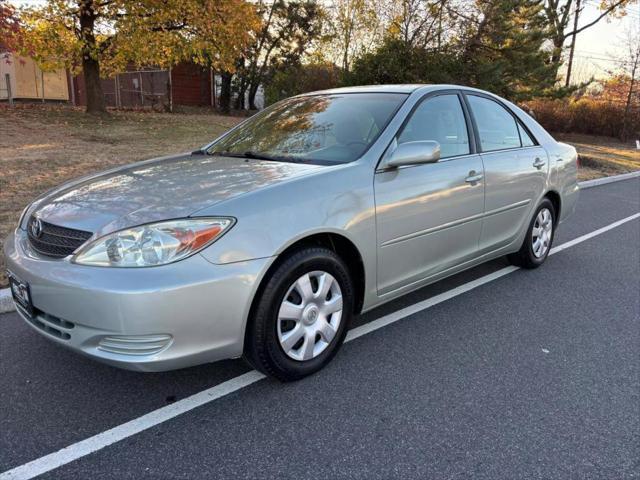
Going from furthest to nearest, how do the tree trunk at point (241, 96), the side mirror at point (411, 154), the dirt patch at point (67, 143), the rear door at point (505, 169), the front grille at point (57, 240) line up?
the tree trunk at point (241, 96), the dirt patch at point (67, 143), the rear door at point (505, 169), the side mirror at point (411, 154), the front grille at point (57, 240)

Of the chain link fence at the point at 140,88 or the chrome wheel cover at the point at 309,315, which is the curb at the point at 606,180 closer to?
the chrome wheel cover at the point at 309,315

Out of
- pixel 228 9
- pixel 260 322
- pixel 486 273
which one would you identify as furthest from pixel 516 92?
pixel 260 322

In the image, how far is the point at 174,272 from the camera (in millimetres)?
2396

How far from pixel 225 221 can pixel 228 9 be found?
1381 cm

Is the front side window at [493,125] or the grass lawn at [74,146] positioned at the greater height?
the front side window at [493,125]

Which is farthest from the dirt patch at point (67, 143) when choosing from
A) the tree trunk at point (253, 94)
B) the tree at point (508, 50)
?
the tree at point (508, 50)

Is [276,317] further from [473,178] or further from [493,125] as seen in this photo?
[493,125]

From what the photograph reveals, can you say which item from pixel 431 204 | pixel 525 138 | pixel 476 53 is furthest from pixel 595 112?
pixel 431 204

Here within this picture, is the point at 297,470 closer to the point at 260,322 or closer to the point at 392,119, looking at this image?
the point at 260,322

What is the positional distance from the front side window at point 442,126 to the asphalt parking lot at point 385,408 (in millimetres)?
1260

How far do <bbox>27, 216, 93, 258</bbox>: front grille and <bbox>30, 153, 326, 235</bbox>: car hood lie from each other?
32 millimetres

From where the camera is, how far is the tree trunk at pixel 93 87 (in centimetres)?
1573

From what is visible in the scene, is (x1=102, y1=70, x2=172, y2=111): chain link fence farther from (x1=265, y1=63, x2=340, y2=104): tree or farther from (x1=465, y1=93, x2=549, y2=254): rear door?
(x1=465, y1=93, x2=549, y2=254): rear door

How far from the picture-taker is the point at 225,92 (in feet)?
87.0
